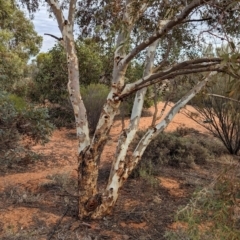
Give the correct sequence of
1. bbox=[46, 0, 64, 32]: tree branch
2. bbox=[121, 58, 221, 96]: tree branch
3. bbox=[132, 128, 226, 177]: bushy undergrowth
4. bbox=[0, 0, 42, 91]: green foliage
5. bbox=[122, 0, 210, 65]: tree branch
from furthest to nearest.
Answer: bbox=[0, 0, 42, 91]: green foliage
bbox=[132, 128, 226, 177]: bushy undergrowth
bbox=[46, 0, 64, 32]: tree branch
bbox=[121, 58, 221, 96]: tree branch
bbox=[122, 0, 210, 65]: tree branch

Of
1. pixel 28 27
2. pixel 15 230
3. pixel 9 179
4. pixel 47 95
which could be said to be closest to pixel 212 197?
pixel 15 230

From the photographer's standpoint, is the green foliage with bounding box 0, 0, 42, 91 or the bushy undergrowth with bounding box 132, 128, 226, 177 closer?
the bushy undergrowth with bounding box 132, 128, 226, 177

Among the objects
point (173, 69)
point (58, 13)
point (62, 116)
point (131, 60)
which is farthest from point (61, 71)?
point (173, 69)

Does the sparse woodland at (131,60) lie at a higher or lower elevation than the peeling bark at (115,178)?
higher

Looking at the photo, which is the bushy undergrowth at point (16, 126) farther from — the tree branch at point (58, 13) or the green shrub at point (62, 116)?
the green shrub at point (62, 116)

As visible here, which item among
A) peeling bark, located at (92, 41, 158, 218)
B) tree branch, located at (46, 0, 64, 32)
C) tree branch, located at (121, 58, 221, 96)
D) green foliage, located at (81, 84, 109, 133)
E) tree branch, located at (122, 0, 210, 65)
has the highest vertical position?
tree branch, located at (46, 0, 64, 32)

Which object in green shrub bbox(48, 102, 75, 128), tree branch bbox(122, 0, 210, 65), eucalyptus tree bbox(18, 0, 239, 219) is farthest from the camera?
green shrub bbox(48, 102, 75, 128)

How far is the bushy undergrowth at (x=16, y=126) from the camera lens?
6.38 meters

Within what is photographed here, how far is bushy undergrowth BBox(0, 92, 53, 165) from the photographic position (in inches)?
251

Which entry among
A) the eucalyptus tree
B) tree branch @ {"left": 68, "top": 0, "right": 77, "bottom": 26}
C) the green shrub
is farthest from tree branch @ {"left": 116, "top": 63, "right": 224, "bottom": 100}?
the green shrub

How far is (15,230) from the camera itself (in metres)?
4.34

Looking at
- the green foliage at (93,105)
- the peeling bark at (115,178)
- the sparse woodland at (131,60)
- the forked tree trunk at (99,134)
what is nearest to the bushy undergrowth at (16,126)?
the sparse woodland at (131,60)

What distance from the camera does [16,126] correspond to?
6.75m

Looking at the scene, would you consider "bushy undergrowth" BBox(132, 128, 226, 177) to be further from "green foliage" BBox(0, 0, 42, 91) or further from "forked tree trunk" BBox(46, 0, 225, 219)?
"green foliage" BBox(0, 0, 42, 91)
